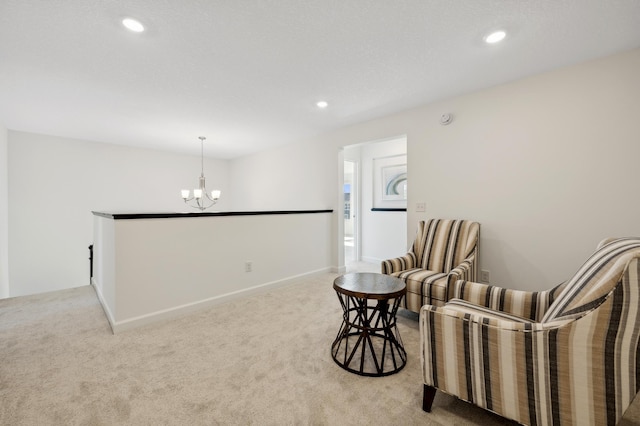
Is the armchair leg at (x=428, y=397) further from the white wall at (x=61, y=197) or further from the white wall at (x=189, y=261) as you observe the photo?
the white wall at (x=61, y=197)

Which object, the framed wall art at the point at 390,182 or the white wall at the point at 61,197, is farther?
the framed wall art at the point at 390,182

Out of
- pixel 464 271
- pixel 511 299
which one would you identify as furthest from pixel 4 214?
pixel 511 299

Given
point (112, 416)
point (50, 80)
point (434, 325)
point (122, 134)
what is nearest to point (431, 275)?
point (434, 325)

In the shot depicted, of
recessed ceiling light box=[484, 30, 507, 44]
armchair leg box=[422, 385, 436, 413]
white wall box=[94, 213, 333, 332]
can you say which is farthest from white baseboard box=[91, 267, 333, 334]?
recessed ceiling light box=[484, 30, 507, 44]

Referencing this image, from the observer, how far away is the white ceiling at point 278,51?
66.3 inches

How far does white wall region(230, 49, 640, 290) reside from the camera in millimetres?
2189

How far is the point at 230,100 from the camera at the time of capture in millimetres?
3141

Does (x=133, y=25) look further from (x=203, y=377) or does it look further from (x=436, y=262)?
(x=436, y=262)

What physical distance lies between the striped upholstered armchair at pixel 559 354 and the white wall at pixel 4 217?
562cm

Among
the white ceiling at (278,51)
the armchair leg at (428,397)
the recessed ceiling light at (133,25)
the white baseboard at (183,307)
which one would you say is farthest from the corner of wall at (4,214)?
the armchair leg at (428,397)

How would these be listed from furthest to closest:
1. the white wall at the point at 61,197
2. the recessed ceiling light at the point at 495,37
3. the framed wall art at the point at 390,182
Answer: the framed wall art at the point at 390,182
the white wall at the point at 61,197
the recessed ceiling light at the point at 495,37

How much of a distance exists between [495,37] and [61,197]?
21.0 ft

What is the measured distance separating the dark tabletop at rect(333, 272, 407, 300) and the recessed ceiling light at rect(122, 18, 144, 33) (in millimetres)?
2243

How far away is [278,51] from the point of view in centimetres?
214
